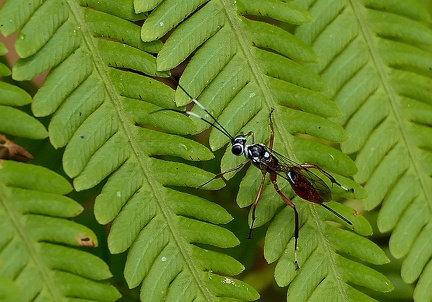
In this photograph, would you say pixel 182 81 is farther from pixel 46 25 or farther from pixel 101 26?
pixel 46 25

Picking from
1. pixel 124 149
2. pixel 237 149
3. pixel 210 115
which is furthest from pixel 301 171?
pixel 124 149

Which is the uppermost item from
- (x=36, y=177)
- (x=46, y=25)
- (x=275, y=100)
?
(x=46, y=25)

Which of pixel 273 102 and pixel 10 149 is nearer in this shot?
pixel 10 149

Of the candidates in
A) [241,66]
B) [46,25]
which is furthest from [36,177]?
[241,66]

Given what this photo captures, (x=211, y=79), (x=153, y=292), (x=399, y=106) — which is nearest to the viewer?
(x=153, y=292)

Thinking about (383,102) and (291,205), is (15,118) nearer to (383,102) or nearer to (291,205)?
(291,205)

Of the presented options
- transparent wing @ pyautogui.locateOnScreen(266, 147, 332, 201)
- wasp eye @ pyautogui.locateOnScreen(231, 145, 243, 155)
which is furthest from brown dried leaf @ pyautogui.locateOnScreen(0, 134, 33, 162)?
transparent wing @ pyautogui.locateOnScreen(266, 147, 332, 201)
